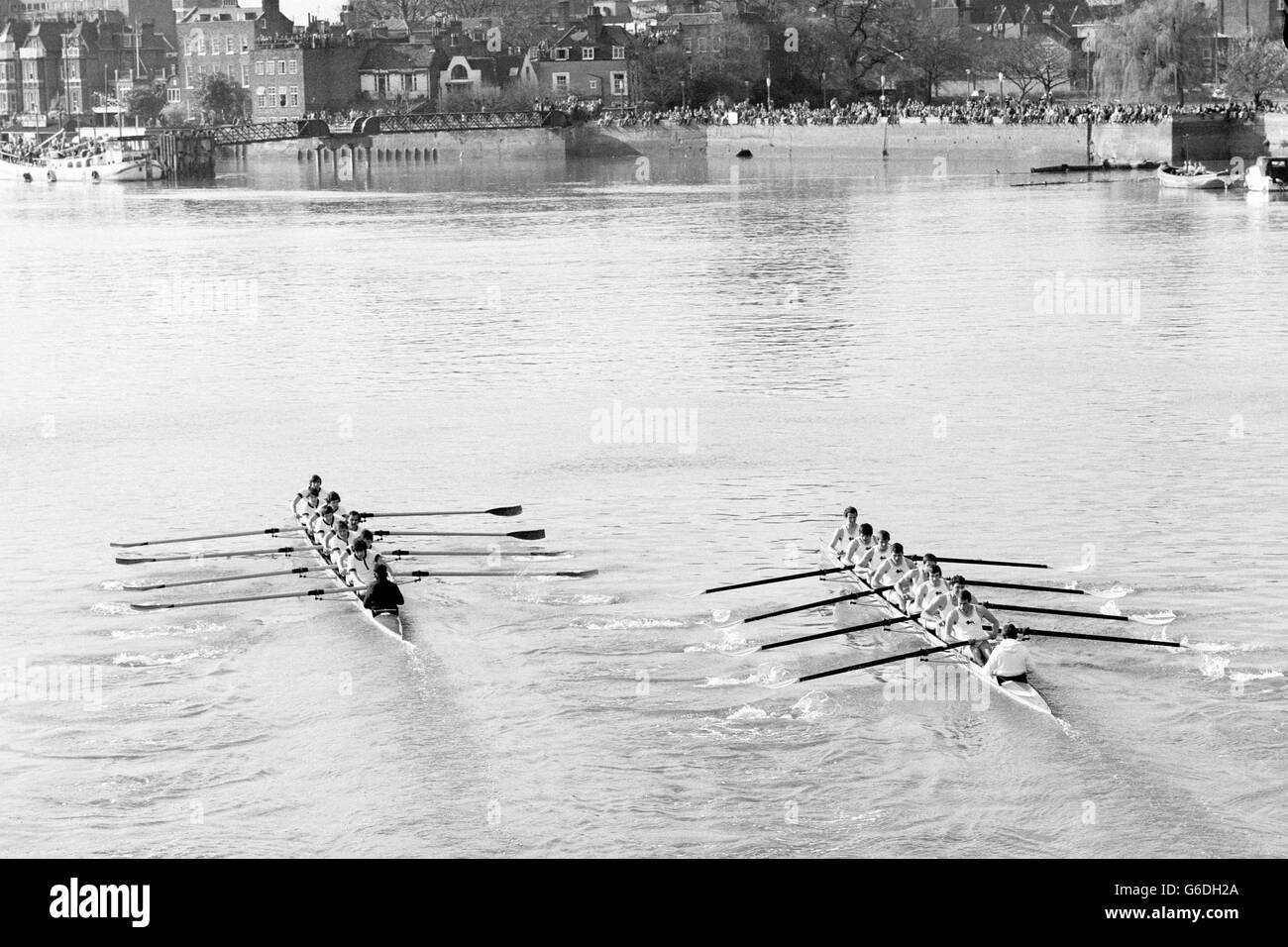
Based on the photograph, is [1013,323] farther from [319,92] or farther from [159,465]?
[319,92]

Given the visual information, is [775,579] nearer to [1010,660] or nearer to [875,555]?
[875,555]

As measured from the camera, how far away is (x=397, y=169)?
130 meters

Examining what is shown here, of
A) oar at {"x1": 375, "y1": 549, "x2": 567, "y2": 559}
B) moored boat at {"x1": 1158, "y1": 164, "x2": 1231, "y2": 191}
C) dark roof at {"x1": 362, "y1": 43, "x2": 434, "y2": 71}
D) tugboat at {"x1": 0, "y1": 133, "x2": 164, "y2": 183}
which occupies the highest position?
dark roof at {"x1": 362, "y1": 43, "x2": 434, "y2": 71}

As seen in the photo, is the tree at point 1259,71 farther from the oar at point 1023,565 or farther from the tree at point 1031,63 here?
the oar at point 1023,565

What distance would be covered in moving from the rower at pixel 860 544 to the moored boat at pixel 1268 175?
59.2 meters

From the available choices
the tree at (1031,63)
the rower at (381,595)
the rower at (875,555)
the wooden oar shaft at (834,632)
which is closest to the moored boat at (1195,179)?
the tree at (1031,63)

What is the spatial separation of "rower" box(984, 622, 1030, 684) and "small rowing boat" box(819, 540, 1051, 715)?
0.22 ft

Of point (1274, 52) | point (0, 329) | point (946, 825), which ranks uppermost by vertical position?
point (1274, 52)

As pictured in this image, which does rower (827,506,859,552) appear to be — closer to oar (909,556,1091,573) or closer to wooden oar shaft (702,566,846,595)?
wooden oar shaft (702,566,846,595)

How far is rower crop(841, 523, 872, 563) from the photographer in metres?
22.0

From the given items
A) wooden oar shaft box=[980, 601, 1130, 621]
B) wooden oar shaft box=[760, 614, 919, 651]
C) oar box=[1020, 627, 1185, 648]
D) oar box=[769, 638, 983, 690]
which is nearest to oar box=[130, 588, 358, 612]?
wooden oar shaft box=[760, 614, 919, 651]

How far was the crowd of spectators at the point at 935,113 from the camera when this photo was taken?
91.8 meters
